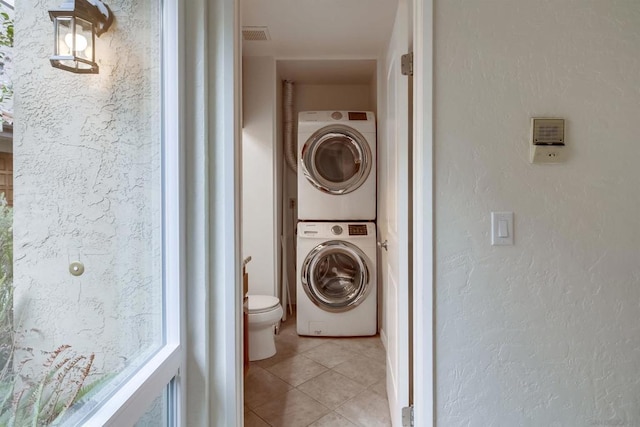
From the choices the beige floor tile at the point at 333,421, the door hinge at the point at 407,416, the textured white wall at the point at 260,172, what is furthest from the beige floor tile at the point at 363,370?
the textured white wall at the point at 260,172

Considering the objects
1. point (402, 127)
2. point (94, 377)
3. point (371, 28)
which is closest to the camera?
point (94, 377)

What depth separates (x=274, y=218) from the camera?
2.93 m

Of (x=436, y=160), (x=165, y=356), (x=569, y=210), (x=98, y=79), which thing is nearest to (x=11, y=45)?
(x=98, y=79)

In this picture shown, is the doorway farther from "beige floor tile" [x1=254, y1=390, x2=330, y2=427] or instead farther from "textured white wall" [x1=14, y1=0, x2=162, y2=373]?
"textured white wall" [x1=14, y1=0, x2=162, y2=373]

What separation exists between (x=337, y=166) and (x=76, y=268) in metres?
2.33

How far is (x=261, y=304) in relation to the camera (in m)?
2.43

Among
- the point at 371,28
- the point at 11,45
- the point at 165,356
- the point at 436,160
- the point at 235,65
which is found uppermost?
the point at 371,28

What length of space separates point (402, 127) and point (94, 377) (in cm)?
132

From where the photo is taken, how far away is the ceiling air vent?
7.91ft

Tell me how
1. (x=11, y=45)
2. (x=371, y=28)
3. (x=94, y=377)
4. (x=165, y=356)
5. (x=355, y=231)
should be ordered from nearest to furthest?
(x=11, y=45), (x=94, y=377), (x=165, y=356), (x=371, y=28), (x=355, y=231)

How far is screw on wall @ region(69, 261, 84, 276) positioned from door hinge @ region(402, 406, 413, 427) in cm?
127

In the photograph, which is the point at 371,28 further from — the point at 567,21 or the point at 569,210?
the point at 569,210

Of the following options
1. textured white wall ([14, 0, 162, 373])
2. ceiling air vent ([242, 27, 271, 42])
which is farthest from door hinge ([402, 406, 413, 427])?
ceiling air vent ([242, 27, 271, 42])

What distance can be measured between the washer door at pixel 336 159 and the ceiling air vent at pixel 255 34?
832 mm
